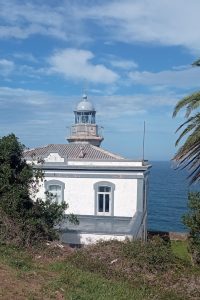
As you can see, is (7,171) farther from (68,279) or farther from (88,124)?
(88,124)

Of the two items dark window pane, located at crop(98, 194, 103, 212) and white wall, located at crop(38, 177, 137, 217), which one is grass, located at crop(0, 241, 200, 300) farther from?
dark window pane, located at crop(98, 194, 103, 212)

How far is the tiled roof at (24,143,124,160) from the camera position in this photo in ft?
85.5

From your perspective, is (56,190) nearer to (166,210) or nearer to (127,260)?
(127,260)

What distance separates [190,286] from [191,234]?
21.8 feet

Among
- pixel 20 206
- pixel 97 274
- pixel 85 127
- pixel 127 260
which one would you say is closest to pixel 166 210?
pixel 85 127

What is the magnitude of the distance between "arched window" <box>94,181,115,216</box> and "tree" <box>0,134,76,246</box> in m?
9.20

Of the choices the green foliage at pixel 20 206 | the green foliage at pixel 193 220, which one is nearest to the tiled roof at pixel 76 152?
the green foliage at pixel 193 220

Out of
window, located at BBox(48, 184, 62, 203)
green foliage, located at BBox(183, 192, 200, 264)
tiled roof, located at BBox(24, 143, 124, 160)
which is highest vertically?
tiled roof, located at BBox(24, 143, 124, 160)

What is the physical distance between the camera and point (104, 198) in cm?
2397

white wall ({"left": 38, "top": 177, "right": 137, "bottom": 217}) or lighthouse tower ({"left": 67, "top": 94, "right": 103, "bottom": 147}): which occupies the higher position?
lighthouse tower ({"left": 67, "top": 94, "right": 103, "bottom": 147})

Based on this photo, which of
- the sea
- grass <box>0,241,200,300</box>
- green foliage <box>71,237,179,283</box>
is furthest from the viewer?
the sea

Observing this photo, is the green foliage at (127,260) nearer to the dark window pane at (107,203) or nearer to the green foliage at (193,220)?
the green foliage at (193,220)

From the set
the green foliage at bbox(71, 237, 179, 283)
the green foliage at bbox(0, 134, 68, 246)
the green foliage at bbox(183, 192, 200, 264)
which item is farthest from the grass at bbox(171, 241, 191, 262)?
the green foliage at bbox(71, 237, 179, 283)

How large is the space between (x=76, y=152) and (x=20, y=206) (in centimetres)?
1425
